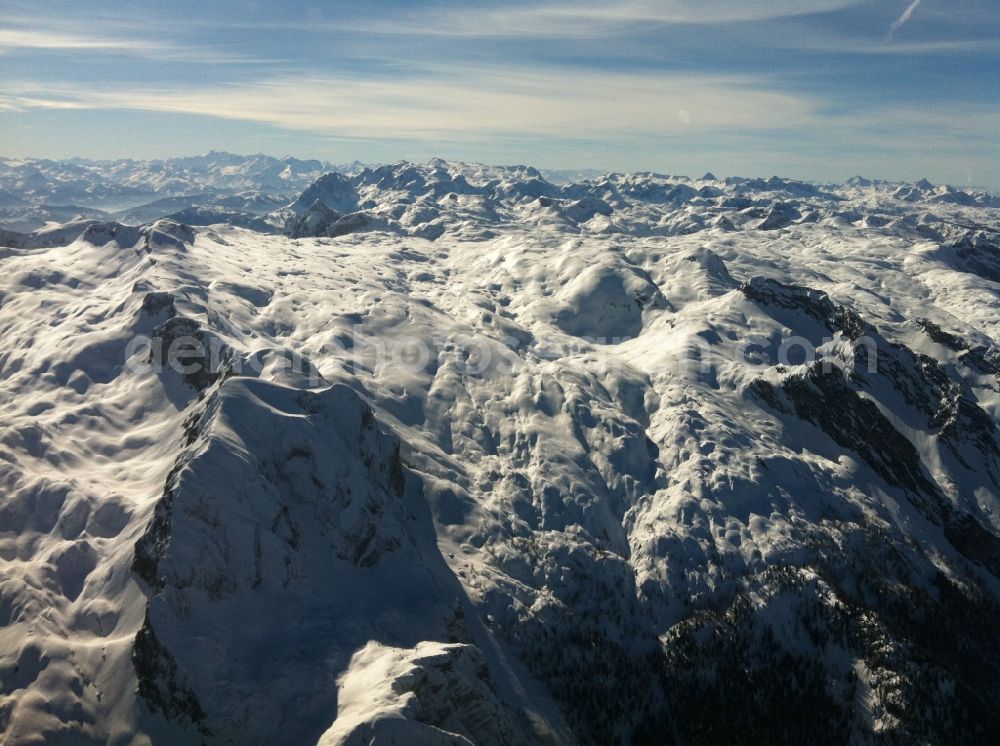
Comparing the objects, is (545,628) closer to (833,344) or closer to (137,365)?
(137,365)

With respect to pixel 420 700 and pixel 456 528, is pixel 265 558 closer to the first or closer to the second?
pixel 420 700

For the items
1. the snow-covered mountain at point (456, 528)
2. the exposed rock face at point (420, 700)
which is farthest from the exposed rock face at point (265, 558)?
the exposed rock face at point (420, 700)

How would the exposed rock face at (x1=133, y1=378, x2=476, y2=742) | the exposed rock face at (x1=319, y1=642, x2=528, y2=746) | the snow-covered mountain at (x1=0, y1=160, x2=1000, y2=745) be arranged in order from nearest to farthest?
the exposed rock face at (x1=319, y1=642, x2=528, y2=746) < the exposed rock face at (x1=133, y1=378, x2=476, y2=742) < the snow-covered mountain at (x1=0, y1=160, x2=1000, y2=745)

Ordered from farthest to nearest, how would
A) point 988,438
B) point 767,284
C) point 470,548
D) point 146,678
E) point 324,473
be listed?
point 767,284, point 988,438, point 470,548, point 324,473, point 146,678

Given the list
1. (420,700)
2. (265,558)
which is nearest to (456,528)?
(265,558)

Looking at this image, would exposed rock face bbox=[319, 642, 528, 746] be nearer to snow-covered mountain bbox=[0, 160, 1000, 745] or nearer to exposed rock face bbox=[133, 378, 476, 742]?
snow-covered mountain bbox=[0, 160, 1000, 745]

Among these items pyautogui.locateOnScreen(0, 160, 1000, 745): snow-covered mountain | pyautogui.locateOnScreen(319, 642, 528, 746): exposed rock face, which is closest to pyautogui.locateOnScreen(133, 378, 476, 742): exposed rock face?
pyautogui.locateOnScreen(0, 160, 1000, 745): snow-covered mountain

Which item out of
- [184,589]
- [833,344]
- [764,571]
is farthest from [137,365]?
[833,344]

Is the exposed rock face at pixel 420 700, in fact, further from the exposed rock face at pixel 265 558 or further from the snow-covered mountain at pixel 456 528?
the exposed rock face at pixel 265 558
